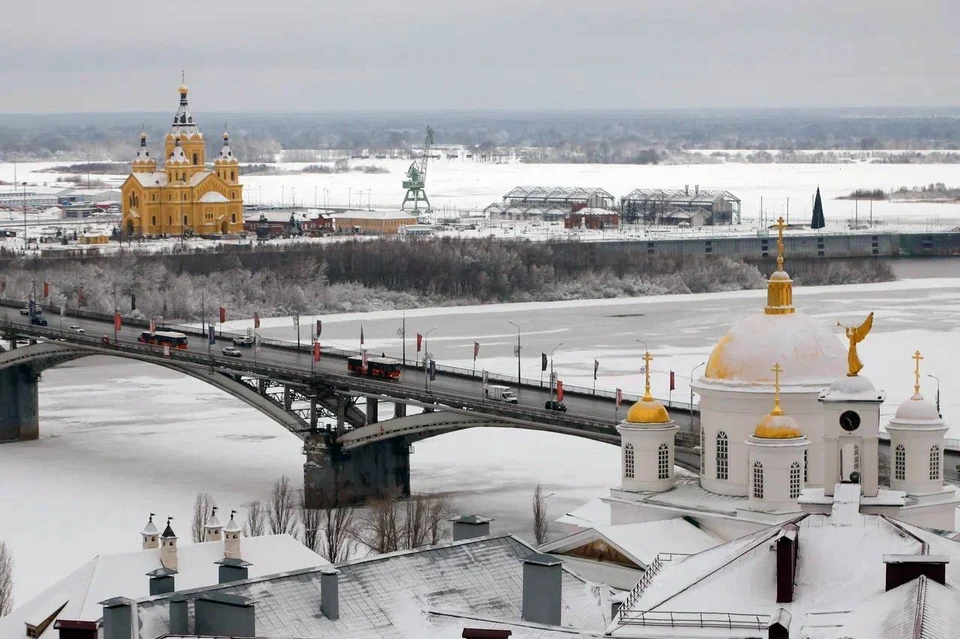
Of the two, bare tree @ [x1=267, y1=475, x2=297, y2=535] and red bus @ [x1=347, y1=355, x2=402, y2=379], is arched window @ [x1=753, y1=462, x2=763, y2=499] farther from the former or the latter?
red bus @ [x1=347, y1=355, x2=402, y2=379]

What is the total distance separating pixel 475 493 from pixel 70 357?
26.2 m

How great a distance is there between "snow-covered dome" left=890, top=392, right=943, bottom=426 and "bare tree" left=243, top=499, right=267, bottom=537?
596 inches

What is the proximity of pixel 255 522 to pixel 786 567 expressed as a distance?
2681 cm

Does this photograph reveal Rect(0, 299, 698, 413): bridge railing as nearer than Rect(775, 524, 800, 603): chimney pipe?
No

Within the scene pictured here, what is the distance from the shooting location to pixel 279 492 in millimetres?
61812

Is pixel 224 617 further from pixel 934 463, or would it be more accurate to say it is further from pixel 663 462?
pixel 934 463

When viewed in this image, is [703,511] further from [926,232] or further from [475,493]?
[926,232]

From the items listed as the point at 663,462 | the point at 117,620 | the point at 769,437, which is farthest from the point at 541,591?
the point at 663,462

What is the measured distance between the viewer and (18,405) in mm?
80750

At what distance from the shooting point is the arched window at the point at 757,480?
4456 centimetres

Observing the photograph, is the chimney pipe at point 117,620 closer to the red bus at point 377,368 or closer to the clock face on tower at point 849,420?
the clock face on tower at point 849,420

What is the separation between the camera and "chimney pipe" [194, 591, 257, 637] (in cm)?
3156

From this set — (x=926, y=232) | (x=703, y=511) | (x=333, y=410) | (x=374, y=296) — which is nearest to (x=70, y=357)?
(x=333, y=410)

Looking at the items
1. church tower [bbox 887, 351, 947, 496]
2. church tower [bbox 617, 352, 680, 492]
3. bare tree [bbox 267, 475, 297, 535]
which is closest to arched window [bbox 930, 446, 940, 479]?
church tower [bbox 887, 351, 947, 496]
